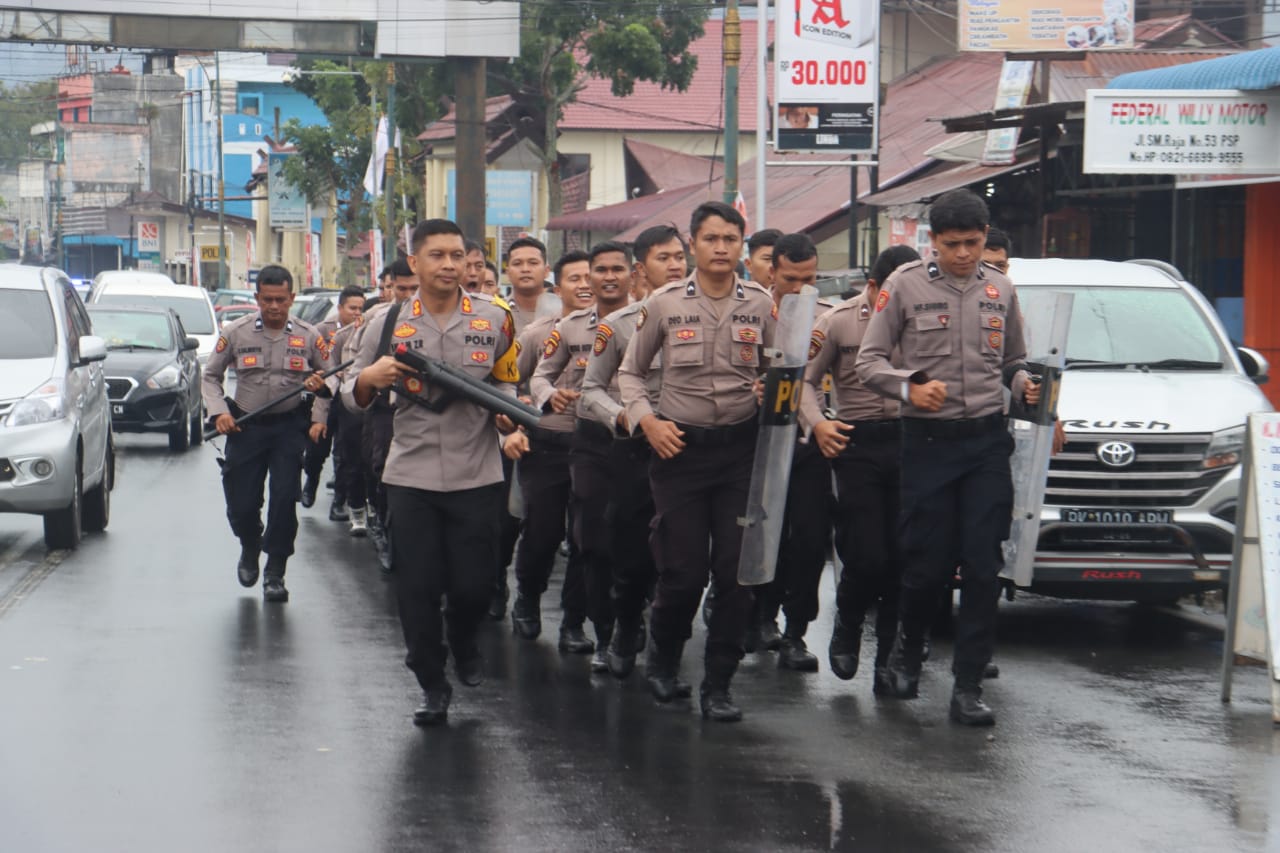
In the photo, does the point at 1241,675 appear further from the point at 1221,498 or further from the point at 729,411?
the point at 729,411

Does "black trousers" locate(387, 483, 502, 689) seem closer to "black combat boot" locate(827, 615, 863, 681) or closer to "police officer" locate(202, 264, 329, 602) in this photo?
"black combat boot" locate(827, 615, 863, 681)

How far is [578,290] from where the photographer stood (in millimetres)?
10156

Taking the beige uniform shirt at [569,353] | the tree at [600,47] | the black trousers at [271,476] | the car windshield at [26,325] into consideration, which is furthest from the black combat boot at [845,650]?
the tree at [600,47]

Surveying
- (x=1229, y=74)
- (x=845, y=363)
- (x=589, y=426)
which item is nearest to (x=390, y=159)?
(x=1229, y=74)

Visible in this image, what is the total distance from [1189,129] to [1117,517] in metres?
7.06

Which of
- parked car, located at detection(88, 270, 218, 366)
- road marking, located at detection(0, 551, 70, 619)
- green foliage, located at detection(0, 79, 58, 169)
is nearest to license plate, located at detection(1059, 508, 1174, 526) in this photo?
road marking, located at detection(0, 551, 70, 619)

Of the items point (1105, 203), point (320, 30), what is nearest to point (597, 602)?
point (1105, 203)

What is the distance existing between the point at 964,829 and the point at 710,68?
155 feet

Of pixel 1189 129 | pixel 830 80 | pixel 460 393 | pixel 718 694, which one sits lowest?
pixel 718 694

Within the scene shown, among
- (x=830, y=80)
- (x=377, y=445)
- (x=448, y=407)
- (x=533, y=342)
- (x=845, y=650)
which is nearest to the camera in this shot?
(x=448, y=407)

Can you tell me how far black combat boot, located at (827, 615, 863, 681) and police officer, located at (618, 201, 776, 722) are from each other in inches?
36.8

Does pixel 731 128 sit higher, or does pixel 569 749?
pixel 731 128

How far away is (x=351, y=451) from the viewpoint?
14.7 metres

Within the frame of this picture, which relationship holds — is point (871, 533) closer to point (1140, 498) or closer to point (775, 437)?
point (775, 437)
